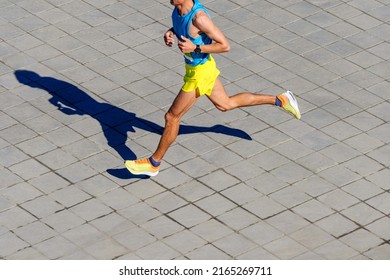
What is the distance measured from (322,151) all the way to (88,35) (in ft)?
14.3

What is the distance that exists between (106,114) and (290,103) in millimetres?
2405

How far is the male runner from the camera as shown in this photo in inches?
535

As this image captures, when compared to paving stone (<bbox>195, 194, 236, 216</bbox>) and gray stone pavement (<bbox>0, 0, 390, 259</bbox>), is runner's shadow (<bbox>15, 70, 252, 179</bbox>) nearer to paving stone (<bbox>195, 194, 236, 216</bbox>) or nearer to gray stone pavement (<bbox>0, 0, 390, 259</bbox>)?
gray stone pavement (<bbox>0, 0, 390, 259</bbox>)

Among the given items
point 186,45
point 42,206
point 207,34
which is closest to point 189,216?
point 42,206

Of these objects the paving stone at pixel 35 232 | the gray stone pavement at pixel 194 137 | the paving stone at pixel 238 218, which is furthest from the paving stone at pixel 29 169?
the paving stone at pixel 238 218

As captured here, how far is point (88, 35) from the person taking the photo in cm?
1739

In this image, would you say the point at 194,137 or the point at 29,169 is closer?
the point at 29,169

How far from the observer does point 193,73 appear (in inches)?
552

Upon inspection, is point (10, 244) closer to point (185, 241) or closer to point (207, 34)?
point (185, 241)

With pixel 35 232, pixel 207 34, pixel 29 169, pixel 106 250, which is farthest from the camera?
pixel 29 169

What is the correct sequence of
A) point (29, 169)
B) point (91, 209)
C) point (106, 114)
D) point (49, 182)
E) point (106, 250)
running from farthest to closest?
point (106, 114)
point (29, 169)
point (49, 182)
point (91, 209)
point (106, 250)
